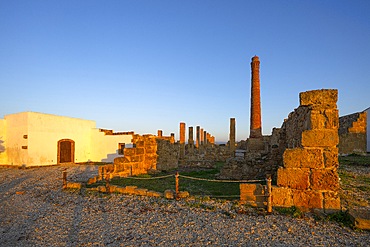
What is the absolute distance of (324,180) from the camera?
6180 millimetres

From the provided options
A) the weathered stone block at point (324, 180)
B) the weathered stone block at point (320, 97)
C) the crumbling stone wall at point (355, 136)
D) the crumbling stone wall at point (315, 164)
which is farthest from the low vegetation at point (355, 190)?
the crumbling stone wall at point (355, 136)

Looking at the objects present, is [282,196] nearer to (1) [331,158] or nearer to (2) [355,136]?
(1) [331,158]

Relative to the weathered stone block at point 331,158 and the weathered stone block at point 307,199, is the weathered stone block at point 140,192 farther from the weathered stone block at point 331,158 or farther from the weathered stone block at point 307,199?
the weathered stone block at point 331,158

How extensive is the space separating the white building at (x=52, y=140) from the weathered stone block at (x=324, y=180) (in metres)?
17.0

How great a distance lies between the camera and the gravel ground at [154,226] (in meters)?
4.57

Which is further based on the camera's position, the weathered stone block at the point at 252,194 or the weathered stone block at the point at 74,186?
the weathered stone block at the point at 74,186

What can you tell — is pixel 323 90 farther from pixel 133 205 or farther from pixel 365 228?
pixel 133 205

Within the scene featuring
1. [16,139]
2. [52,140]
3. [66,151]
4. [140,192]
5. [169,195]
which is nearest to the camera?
[169,195]

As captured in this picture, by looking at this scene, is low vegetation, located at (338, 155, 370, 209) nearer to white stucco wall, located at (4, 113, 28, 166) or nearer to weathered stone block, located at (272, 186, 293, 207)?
weathered stone block, located at (272, 186, 293, 207)

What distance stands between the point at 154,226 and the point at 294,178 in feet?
12.9

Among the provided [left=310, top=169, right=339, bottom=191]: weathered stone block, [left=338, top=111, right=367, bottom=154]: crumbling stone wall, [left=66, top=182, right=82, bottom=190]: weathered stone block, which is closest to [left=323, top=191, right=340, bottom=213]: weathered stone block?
[left=310, top=169, right=339, bottom=191]: weathered stone block

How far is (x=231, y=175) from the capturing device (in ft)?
38.2

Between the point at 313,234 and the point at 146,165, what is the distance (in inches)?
436

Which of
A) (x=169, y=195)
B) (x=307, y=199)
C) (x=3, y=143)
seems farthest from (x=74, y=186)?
(x=3, y=143)
